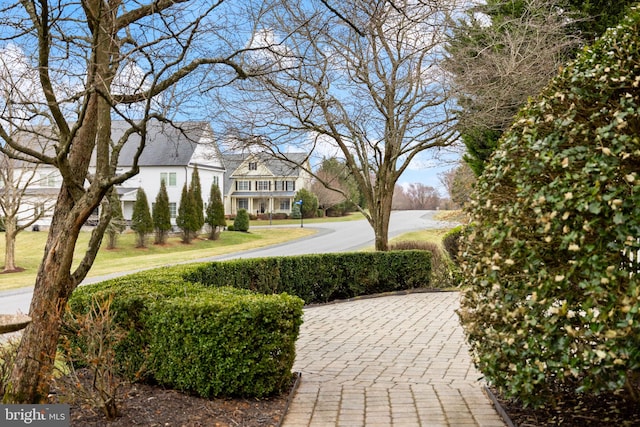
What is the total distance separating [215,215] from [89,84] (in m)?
28.3

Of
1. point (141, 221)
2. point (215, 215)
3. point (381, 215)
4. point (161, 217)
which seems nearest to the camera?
point (381, 215)

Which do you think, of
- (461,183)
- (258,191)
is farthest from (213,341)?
(258,191)

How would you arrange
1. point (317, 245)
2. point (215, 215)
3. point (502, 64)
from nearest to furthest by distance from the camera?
point (502, 64)
point (317, 245)
point (215, 215)

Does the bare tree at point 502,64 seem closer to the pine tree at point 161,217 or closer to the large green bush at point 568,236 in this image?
the large green bush at point 568,236

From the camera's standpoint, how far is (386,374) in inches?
229

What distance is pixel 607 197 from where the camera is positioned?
3121 mm

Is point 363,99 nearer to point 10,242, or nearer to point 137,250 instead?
point 10,242

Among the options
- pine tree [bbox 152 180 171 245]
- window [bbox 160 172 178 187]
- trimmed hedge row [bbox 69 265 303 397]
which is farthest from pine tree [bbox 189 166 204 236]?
trimmed hedge row [bbox 69 265 303 397]

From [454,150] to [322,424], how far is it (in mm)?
11683

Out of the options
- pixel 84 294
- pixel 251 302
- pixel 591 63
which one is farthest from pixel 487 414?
pixel 84 294

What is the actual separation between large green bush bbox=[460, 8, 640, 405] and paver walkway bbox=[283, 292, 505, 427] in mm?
769

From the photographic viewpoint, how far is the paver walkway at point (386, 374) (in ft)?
14.7

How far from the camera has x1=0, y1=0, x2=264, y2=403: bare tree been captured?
442cm

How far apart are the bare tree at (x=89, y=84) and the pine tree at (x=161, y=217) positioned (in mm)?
24886
